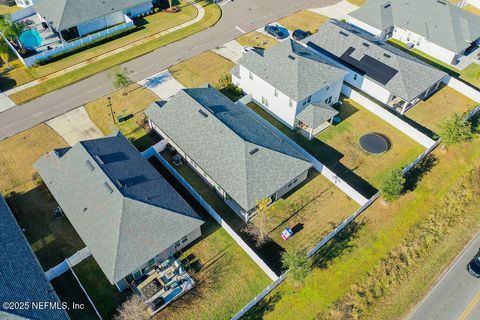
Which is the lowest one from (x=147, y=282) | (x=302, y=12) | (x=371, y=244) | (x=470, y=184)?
(x=147, y=282)

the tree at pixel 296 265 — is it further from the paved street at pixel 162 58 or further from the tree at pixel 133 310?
the paved street at pixel 162 58

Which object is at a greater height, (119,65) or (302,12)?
(302,12)

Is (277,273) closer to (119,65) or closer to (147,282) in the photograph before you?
(147,282)

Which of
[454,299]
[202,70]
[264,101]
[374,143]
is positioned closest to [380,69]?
[374,143]

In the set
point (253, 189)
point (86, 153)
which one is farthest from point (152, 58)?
point (253, 189)

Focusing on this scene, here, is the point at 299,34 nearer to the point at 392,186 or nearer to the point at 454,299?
the point at 392,186

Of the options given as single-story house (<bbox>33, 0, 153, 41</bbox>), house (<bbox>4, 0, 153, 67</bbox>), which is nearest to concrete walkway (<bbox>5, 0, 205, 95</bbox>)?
house (<bbox>4, 0, 153, 67</bbox>)

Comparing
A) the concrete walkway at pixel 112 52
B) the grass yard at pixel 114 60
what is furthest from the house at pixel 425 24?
the concrete walkway at pixel 112 52
